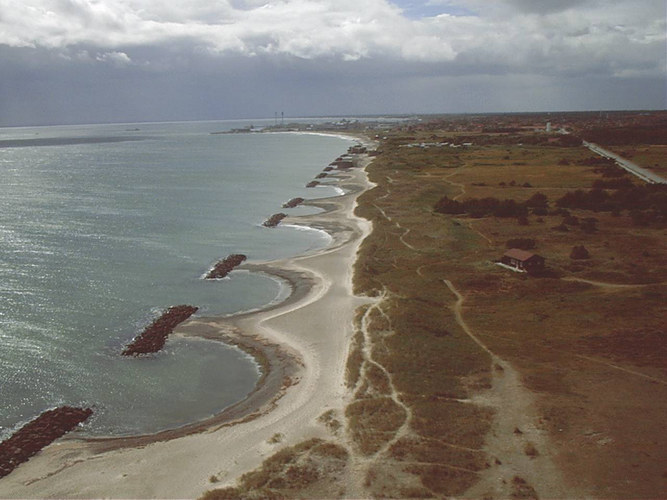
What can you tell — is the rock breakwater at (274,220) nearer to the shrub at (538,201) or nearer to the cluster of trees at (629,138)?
the shrub at (538,201)

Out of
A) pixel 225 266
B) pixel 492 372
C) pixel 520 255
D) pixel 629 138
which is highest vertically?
pixel 629 138

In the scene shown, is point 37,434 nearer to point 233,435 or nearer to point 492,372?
point 233,435

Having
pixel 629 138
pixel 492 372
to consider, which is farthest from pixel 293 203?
pixel 629 138

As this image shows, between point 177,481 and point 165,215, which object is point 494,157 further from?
point 177,481

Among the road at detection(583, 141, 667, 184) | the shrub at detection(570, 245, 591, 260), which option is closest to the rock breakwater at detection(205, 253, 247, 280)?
the shrub at detection(570, 245, 591, 260)

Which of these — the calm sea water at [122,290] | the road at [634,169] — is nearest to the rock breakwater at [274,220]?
the calm sea water at [122,290]

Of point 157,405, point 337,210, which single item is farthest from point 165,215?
point 157,405
